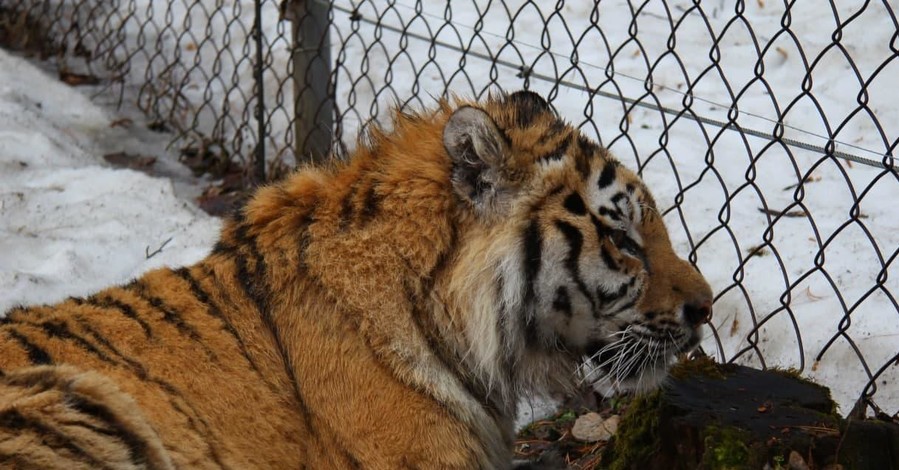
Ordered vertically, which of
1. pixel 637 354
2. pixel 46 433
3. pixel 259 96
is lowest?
pixel 46 433

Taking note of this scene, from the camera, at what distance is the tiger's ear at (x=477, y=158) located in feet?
8.70

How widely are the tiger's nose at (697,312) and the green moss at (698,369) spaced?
342 millimetres

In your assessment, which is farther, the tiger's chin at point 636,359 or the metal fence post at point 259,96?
the metal fence post at point 259,96

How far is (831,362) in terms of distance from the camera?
358 centimetres

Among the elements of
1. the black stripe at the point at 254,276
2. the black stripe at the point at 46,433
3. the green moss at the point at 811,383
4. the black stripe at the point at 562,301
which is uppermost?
the black stripe at the point at 562,301

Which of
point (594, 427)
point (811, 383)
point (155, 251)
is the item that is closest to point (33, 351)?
point (594, 427)

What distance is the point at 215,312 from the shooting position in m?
2.79

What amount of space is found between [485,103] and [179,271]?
3.08ft

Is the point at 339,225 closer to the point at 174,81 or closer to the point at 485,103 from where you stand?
the point at 485,103

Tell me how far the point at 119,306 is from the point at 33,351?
0.86 ft

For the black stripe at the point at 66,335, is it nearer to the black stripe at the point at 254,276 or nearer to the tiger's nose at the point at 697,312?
the black stripe at the point at 254,276

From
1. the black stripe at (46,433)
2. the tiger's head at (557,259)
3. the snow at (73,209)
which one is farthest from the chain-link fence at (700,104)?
the black stripe at (46,433)

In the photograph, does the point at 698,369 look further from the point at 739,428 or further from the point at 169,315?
the point at 169,315

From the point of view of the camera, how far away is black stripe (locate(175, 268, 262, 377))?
275cm
